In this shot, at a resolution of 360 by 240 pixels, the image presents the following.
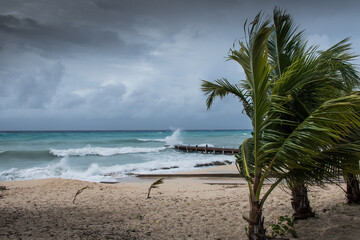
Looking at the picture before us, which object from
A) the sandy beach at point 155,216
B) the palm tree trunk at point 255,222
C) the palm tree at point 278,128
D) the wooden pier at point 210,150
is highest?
the palm tree at point 278,128

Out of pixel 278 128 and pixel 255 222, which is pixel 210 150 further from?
pixel 255 222

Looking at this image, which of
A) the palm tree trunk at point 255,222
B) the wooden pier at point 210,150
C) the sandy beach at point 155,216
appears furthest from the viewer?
the wooden pier at point 210,150

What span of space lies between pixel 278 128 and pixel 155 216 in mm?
3825

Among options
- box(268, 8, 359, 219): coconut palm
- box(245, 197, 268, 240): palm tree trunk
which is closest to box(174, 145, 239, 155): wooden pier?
box(268, 8, 359, 219): coconut palm

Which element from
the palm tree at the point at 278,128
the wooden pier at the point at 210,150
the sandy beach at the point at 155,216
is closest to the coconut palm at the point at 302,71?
the palm tree at the point at 278,128

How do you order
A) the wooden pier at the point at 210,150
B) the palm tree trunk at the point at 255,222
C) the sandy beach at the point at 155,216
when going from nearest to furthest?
the palm tree trunk at the point at 255,222, the sandy beach at the point at 155,216, the wooden pier at the point at 210,150

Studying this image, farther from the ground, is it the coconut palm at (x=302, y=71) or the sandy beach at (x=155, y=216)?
the coconut palm at (x=302, y=71)

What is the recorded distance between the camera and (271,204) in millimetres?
6781

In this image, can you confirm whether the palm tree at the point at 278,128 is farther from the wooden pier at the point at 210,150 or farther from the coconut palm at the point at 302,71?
the wooden pier at the point at 210,150

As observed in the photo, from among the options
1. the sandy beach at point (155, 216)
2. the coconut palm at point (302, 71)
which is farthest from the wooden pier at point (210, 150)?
the coconut palm at point (302, 71)

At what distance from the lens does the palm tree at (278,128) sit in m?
3.12

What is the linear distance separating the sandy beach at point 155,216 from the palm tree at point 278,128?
172cm

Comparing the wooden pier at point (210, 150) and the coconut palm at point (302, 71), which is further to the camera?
the wooden pier at point (210, 150)

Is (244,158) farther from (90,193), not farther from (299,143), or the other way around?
(90,193)
